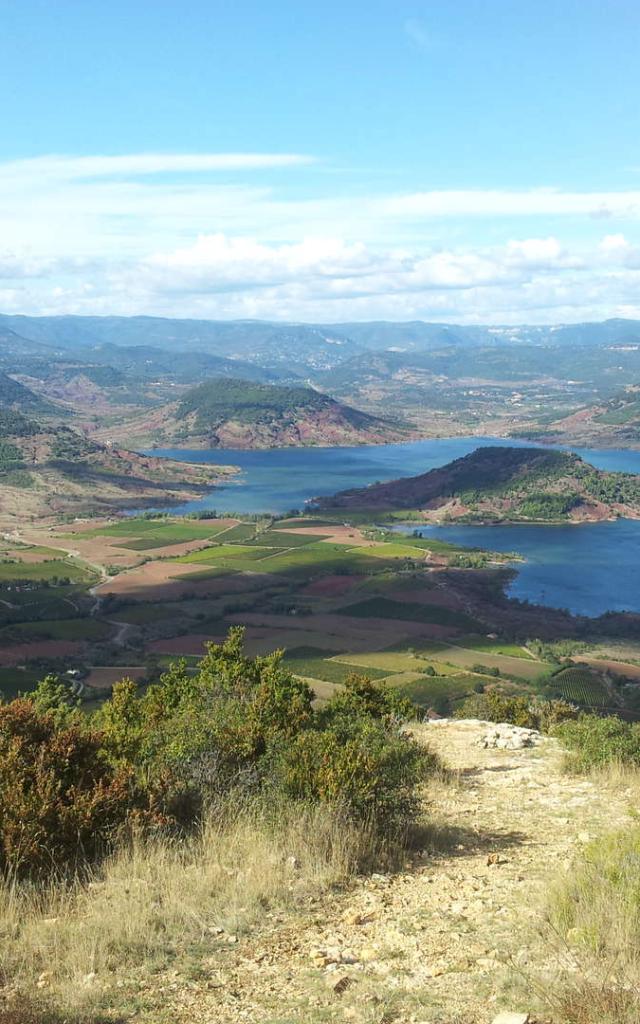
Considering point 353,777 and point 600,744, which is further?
Answer: point 600,744

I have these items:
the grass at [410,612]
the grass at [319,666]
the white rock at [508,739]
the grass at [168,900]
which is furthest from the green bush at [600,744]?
the grass at [410,612]

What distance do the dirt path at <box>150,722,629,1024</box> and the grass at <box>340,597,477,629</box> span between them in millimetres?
87058

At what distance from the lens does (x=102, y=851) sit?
9.22 m

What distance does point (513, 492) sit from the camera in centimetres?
18138

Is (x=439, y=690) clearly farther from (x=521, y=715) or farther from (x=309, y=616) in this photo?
(x=309, y=616)

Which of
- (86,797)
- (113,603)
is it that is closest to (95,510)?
(113,603)

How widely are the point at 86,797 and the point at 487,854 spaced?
493 cm

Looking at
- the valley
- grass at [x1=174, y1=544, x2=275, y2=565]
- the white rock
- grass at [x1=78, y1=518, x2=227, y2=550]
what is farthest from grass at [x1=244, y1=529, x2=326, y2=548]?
the white rock

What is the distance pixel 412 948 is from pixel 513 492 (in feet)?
587

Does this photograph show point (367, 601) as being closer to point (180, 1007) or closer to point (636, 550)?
point (636, 550)

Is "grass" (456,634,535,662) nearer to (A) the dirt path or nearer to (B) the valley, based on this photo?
(B) the valley

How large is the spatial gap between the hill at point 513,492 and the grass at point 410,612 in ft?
235

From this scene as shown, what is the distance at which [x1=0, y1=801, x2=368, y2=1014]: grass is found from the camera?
22.6 feet

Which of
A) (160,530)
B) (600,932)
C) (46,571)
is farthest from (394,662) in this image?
(160,530)
